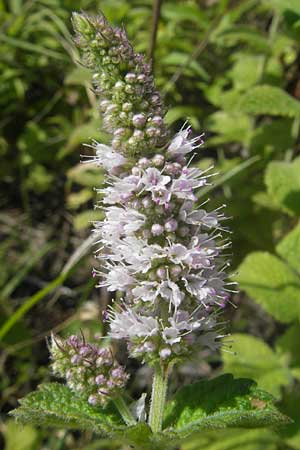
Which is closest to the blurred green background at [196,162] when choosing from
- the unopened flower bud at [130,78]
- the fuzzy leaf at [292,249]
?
the fuzzy leaf at [292,249]

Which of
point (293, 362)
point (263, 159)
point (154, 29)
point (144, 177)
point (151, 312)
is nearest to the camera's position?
point (144, 177)

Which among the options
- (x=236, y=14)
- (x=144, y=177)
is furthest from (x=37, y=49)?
(x=144, y=177)

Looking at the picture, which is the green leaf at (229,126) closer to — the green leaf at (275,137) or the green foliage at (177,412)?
the green leaf at (275,137)

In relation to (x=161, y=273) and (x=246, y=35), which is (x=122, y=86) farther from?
(x=246, y=35)

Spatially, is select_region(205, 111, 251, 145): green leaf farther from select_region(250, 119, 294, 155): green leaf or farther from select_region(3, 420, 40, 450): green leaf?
select_region(3, 420, 40, 450): green leaf

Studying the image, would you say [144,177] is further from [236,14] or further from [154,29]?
[236,14]

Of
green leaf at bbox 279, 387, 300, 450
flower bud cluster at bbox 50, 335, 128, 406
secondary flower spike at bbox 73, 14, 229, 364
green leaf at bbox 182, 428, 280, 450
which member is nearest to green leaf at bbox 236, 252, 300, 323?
green leaf at bbox 279, 387, 300, 450
